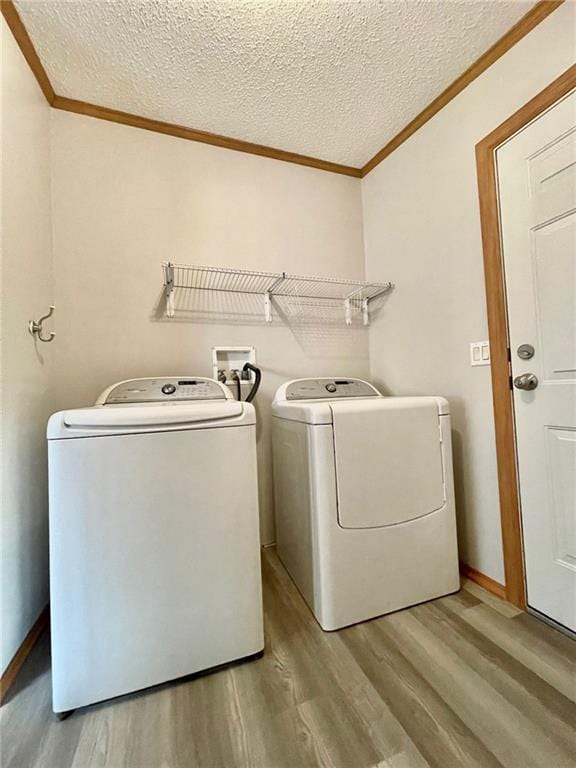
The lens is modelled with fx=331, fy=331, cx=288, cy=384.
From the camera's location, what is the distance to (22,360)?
3.91 feet

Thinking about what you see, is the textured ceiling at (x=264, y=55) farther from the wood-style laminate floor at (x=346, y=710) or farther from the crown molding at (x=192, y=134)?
the wood-style laminate floor at (x=346, y=710)

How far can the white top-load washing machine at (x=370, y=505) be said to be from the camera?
1.21m

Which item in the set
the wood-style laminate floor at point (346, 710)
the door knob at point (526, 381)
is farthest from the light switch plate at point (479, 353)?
the wood-style laminate floor at point (346, 710)

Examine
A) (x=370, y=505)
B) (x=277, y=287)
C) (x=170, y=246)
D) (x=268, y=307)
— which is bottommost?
(x=370, y=505)

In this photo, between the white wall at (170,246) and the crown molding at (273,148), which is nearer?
the crown molding at (273,148)

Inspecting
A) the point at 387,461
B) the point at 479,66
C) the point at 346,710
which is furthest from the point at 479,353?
the point at 346,710

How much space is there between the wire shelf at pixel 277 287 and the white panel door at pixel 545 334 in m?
0.76

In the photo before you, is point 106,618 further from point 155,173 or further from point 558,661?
point 155,173

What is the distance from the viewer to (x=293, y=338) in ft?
6.49

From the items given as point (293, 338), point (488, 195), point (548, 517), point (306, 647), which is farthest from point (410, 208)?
point (306, 647)

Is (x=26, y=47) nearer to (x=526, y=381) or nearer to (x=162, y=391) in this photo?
(x=162, y=391)

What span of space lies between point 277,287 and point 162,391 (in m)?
0.89

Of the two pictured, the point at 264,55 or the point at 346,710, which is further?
the point at 264,55

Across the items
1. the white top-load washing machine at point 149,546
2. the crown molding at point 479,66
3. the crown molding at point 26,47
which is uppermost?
the crown molding at point 26,47
